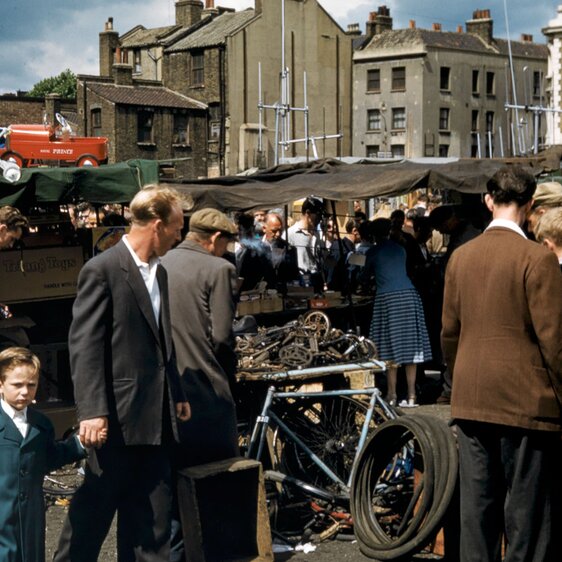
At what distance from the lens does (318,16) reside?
190 ft

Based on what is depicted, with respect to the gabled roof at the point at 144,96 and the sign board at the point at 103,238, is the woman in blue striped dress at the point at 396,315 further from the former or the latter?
the gabled roof at the point at 144,96

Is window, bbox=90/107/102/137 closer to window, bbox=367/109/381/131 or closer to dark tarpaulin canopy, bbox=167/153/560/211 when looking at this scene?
window, bbox=367/109/381/131

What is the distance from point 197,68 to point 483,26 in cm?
2382

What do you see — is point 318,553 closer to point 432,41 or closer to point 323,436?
point 323,436

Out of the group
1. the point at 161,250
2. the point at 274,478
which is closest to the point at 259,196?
the point at 274,478

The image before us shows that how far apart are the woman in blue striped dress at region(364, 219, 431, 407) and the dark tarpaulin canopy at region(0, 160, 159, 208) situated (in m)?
2.44

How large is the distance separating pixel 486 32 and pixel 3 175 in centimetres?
6614

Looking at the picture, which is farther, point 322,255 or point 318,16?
point 318,16

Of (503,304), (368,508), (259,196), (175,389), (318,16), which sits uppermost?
(318,16)

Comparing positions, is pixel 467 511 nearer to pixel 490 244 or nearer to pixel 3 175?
pixel 490 244

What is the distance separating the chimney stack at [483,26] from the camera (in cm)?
7206

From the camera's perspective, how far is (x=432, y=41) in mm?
67812

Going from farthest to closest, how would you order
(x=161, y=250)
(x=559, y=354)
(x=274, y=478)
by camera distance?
(x=274, y=478) < (x=161, y=250) < (x=559, y=354)

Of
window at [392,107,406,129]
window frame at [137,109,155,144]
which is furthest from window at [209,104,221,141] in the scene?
window at [392,107,406,129]
